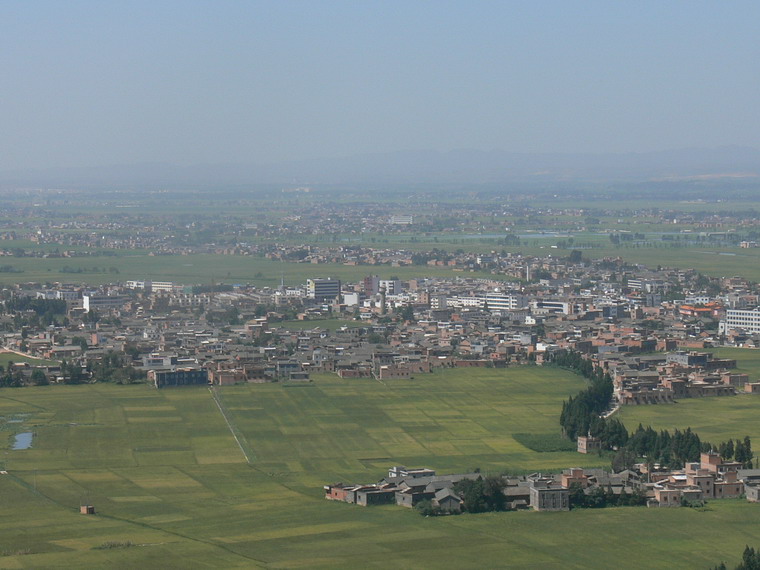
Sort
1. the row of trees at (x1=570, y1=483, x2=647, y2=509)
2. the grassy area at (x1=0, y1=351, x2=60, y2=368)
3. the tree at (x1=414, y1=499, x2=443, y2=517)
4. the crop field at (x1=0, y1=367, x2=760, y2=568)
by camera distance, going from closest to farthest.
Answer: the crop field at (x1=0, y1=367, x2=760, y2=568) < the tree at (x1=414, y1=499, x2=443, y2=517) < the row of trees at (x1=570, y1=483, x2=647, y2=509) < the grassy area at (x1=0, y1=351, x2=60, y2=368)

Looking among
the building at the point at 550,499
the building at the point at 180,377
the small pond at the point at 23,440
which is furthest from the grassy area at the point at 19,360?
the building at the point at 550,499

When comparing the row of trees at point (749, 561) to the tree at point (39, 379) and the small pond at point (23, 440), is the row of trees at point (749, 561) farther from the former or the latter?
the tree at point (39, 379)

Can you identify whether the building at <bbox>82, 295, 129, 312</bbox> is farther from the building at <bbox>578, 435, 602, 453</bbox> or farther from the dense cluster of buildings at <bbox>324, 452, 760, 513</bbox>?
the dense cluster of buildings at <bbox>324, 452, 760, 513</bbox>

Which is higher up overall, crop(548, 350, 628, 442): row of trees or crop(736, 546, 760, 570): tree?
crop(736, 546, 760, 570): tree

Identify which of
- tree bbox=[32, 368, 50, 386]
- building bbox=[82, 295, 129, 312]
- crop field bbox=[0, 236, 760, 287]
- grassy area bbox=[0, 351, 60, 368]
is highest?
tree bbox=[32, 368, 50, 386]

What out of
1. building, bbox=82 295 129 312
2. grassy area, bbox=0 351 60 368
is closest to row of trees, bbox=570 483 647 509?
grassy area, bbox=0 351 60 368

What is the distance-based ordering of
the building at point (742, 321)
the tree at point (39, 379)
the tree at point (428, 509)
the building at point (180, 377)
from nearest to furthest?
the tree at point (428, 509) < the building at point (180, 377) < the tree at point (39, 379) < the building at point (742, 321)

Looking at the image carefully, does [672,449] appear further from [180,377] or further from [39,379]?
[39,379]
